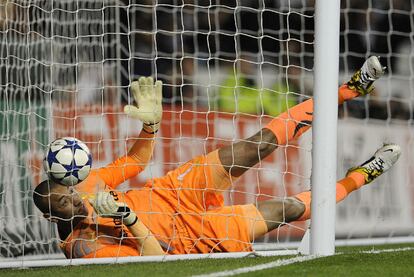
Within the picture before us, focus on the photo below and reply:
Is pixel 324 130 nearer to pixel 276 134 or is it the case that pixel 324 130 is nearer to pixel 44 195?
pixel 276 134

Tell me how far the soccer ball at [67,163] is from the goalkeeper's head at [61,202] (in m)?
0.12

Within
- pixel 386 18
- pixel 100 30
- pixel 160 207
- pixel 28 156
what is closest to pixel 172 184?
pixel 160 207

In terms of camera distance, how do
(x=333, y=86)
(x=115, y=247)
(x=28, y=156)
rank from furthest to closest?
(x=28, y=156) → (x=115, y=247) → (x=333, y=86)

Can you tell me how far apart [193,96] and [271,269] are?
12.9 ft

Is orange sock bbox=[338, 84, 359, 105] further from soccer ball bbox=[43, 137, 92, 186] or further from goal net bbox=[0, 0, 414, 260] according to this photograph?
soccer ball bbox=[43, 137, 92, 186]

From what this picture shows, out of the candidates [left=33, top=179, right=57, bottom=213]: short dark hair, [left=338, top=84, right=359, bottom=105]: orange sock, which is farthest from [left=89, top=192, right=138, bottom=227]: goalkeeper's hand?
[left=338, top=84, right=359, bottom=105]: orange sock

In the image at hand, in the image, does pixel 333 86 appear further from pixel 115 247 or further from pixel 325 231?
pixel 115 247

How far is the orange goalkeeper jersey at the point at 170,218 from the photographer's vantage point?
545 cm

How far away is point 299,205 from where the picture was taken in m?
5.83

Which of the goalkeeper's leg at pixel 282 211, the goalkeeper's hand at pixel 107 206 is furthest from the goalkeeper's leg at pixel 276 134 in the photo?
the goalkeeper's hand at pixel 107 206

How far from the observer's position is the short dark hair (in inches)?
216

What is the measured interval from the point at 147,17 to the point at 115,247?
4008 millimetres

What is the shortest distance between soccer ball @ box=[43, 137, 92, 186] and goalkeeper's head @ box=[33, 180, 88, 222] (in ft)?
0.38

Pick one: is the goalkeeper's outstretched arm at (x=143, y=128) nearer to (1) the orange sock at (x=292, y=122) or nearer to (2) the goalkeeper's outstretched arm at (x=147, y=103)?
(2) the goalkeeper's outstretched arm at (x=147, y=103)
